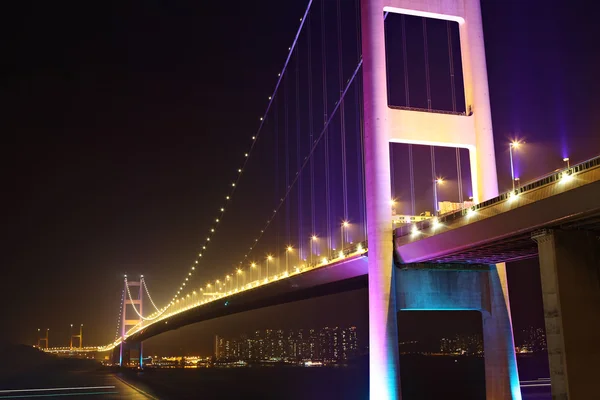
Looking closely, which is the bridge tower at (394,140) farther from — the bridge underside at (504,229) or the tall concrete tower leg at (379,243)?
the bridge underside at (504,229)

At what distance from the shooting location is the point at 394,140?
24766 millimetres

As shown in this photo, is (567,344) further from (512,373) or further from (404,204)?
(404,204)

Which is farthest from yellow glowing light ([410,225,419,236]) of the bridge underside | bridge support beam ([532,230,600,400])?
bridge support beam ([532,230,600,400])

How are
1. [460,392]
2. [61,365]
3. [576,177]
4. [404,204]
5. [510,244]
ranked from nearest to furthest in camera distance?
[576,177], [510,244], [404,204], [460,392], [61,365]

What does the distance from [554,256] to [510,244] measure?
3.13m

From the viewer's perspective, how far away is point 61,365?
11038 cm

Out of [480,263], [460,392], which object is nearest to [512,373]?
[480,263]

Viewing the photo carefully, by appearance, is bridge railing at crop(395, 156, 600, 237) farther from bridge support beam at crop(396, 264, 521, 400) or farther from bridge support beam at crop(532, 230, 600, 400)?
bridge support beam at crop(396, 264, 521, 400)

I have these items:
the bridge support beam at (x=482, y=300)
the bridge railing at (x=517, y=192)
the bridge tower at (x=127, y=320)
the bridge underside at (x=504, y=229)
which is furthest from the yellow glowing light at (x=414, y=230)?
the bridge tower at (x=127, y=320)

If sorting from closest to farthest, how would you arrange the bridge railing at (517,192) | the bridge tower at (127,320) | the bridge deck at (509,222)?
the bridge railing at (517,192), the bridge deck at (509,222), the bridge tower at (127,320)

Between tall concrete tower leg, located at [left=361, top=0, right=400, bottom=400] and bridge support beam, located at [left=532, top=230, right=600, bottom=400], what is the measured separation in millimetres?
7930

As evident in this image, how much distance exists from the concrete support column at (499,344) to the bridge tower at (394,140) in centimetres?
4

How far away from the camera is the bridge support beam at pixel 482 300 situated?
23.7m

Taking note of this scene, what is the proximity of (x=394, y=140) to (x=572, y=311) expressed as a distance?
34.1 ft
